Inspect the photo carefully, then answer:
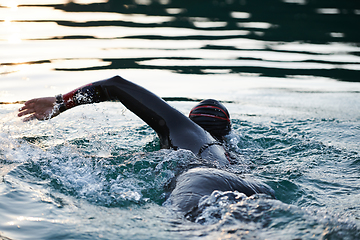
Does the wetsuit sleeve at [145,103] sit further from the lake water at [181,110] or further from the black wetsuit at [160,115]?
the lake water at [181,110]

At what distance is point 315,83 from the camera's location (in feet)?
29.6

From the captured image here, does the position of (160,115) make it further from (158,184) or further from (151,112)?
(158,184)

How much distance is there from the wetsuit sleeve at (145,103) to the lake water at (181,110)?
8.9 inches

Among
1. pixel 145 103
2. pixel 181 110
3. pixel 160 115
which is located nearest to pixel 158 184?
pixel 160 115

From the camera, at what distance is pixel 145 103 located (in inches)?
154

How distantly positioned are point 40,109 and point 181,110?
10.3ft

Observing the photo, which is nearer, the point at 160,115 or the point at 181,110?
the point at 160,115

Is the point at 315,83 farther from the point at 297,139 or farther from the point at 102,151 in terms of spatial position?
the point at 102,151

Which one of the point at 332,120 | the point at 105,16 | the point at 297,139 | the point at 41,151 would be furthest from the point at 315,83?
the point at 105,16

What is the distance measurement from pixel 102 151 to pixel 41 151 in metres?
0.78

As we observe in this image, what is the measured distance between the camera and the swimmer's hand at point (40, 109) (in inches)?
163

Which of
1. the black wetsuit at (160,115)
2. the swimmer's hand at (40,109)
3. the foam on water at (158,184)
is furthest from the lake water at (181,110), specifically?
the swimmer's hand at (40,109)

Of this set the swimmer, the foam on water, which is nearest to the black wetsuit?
the swimmer

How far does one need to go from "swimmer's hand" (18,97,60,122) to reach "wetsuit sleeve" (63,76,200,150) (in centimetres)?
27
